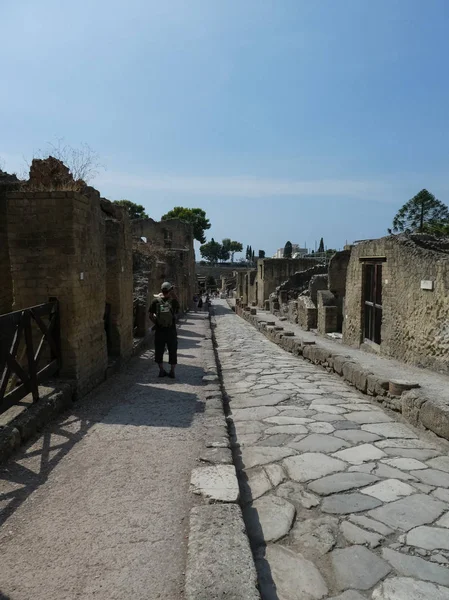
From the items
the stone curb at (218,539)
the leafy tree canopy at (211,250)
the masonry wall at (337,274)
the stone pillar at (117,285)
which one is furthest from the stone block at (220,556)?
the leafy tree canopy at (211,250)

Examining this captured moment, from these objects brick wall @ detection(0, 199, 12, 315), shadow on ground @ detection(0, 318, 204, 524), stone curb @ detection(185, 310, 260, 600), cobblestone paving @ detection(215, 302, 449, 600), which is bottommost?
cobblestone paving @ detection(215, 302, 449, 600)

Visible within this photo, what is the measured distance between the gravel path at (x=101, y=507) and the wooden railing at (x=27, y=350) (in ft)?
1.70

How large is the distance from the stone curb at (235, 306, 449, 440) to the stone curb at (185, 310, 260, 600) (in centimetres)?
230

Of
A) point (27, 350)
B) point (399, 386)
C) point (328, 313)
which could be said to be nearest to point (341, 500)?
point (399, 386)

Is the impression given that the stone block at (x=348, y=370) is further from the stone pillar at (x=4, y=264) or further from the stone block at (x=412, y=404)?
the stone pillar at (x=4, y=264)

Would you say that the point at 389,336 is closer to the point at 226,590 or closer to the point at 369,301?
the point at 369,301

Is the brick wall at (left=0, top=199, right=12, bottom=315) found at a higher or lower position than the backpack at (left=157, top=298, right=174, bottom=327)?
higher

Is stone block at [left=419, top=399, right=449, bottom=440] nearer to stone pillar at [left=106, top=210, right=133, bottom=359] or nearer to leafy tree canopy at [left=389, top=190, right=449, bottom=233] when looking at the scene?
stone pillar at [left=106, top=210, right=133, bottom=359]

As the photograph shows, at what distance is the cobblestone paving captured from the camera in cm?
248

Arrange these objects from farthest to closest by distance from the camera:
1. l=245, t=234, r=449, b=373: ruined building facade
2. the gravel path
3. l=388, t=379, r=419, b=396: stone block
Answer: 1. l=245, t=234, r=449, b=373: ruined building facade
2. l=388, t=379, r=419, b=396: stone block
3. the gravel path

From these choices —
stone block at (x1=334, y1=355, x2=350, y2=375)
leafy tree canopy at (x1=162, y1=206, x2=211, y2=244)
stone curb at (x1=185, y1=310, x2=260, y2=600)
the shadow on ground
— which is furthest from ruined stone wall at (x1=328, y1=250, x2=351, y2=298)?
leafy tree canopy at (x1=162, y1=206, x2=211, y2=244)

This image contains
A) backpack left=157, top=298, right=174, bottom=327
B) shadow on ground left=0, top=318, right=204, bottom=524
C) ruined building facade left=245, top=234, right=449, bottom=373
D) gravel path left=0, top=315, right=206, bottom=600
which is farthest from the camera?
ruined building facade left=245, top=234, right=449, bottom=373

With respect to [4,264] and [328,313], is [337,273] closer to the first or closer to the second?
[328,313]

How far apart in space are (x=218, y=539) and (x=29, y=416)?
262 cm
